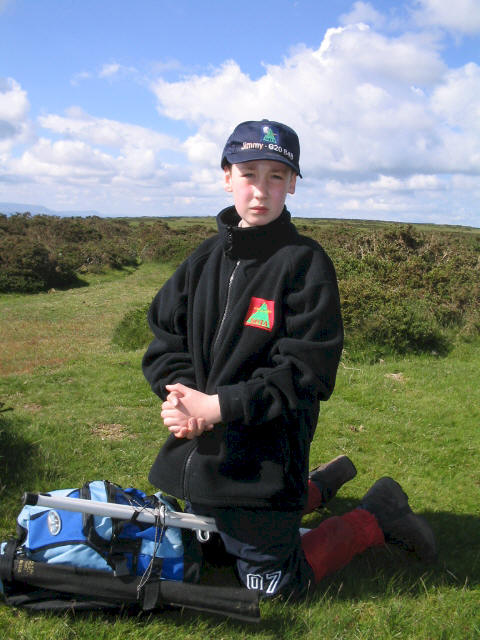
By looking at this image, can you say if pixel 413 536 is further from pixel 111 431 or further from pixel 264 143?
pixel 111 431

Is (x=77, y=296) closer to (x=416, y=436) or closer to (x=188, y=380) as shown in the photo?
(x=416, y=436)

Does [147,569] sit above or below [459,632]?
above

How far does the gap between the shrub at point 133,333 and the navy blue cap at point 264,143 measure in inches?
319

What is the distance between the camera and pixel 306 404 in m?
2.32

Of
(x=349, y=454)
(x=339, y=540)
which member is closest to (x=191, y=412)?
(x=339, y=540)

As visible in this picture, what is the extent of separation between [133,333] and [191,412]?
8.87 metres

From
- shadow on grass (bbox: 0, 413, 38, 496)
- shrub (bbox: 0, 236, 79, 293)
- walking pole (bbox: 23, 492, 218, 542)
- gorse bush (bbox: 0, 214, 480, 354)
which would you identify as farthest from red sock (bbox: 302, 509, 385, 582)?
shrub (bbox: 0, 236, 79, 293)

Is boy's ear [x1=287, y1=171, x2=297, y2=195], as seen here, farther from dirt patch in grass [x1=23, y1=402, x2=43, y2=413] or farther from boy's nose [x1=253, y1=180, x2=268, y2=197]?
dirt patch in grass [x1=23, y1=402, x2=43, y2=413]

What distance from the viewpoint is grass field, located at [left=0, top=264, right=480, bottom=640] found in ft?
7.97

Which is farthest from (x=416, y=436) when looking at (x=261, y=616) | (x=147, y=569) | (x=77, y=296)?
(x=77, y=296)

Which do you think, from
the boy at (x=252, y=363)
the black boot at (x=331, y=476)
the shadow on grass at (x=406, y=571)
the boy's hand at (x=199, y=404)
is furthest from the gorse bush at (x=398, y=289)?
the boy's hand at (x=199, y=404)

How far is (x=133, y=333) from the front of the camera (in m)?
10.9

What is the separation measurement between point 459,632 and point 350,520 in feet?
2.43

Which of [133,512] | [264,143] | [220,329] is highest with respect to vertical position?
[264,143]
